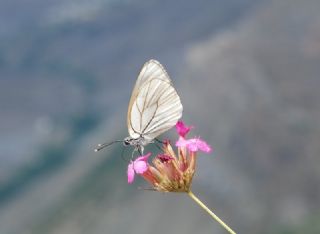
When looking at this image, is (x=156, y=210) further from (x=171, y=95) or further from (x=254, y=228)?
(x=171, y=95)

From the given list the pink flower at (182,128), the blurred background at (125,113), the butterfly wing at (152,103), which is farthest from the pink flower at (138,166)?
the blurred background at (125,113)

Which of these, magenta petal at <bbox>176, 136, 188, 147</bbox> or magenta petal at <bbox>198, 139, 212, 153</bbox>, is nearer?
magenta petal at <bbox>198, 139, 212, 153</bbox>

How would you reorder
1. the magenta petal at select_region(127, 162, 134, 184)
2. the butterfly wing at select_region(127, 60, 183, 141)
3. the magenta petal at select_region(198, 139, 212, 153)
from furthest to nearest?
the butterfly wing at select_region(127, 60, 183, 141), the magenta petal at select_region(198, 139, 212, 153), the magenta petal at select_region(127, 162, 134, 184)

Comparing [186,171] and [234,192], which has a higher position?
[186,171]

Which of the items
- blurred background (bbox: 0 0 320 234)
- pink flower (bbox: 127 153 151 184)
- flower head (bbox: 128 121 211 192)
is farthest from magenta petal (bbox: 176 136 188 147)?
blurred background (bbox: 0 0 320 234)

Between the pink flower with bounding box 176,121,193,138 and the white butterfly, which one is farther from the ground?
the white butterfly

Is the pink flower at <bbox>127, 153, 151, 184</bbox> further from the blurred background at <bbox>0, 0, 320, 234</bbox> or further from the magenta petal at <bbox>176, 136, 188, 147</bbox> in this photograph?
the blurred background at <bbox>0, 0, 320, 234</bbox>

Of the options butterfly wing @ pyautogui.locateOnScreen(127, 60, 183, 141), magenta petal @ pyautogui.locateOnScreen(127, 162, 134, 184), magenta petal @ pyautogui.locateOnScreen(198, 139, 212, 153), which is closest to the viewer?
magenta petal @ pyautogui.locateOnScreen(127, 162, 134, 184)

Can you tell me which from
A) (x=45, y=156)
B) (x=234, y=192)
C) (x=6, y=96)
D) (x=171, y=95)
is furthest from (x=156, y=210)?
(x=171, y=95)
